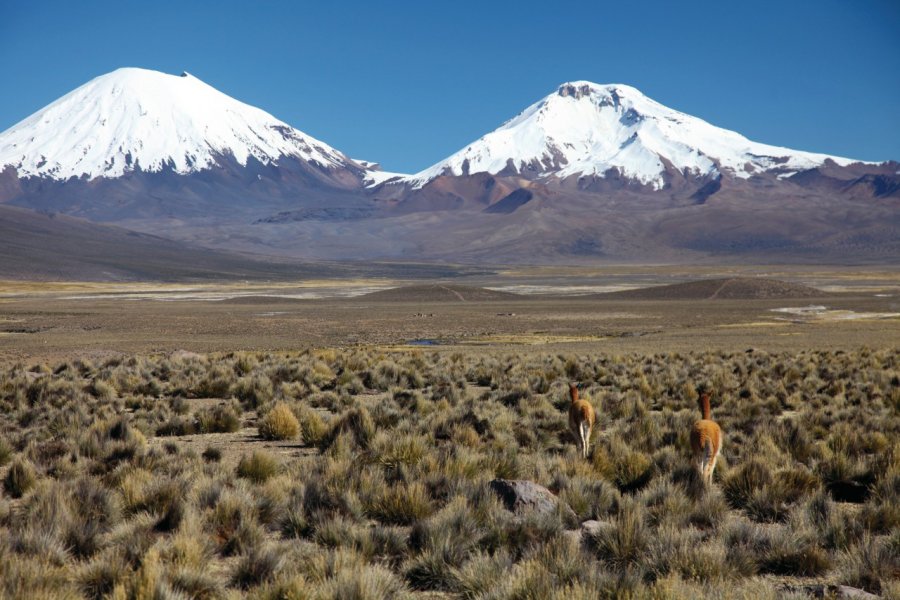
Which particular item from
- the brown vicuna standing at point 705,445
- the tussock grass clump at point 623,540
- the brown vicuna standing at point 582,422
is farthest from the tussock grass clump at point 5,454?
the brown vicuna standing at point 705,445

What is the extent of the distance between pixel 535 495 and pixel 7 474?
566 centimetres

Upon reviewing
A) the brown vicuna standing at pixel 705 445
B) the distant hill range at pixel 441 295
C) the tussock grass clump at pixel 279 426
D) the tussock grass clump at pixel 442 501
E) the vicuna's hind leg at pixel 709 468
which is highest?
the brown vicuna standing at pixel 705 445

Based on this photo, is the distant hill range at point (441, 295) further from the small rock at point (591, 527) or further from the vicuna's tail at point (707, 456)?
the small rock at point (591, 527)

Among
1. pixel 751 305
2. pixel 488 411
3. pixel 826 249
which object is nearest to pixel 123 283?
pixel 751 305

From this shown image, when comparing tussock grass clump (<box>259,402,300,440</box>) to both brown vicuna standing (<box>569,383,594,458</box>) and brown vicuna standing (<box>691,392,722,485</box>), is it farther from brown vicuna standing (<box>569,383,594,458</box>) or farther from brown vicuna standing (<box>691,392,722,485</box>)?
brown vicuna standing (<box>691,392,722,485</box>)

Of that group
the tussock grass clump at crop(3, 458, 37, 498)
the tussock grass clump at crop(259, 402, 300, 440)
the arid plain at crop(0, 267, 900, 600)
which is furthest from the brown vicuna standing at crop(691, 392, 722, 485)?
the tussock grass clump at crop(3, 458, 37, 498)

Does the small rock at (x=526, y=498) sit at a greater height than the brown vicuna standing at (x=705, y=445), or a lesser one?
lesser

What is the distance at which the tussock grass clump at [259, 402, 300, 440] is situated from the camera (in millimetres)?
12477

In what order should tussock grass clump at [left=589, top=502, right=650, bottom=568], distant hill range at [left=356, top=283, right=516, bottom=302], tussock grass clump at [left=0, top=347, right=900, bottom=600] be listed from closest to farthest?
tussock grass clump at [left=0, top=347, right=900, bottom=600]
tussock grass clump at [left=589, top=502, right=650, bottom=568]
distant hill range at [left=356, top=283, right=516, bottom=302]

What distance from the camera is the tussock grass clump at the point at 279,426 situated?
12477mm

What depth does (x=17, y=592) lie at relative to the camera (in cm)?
521

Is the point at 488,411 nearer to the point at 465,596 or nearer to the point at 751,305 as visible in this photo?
the point at 465,596

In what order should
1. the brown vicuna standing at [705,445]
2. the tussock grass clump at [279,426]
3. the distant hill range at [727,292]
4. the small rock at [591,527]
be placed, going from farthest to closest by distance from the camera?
the distant hill range at [727,292]
the tussock grass clump at [279,426]
the brown vicuna standing at [705,445]
the small rock at [591,527]

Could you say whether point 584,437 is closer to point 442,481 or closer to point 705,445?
point 705,445
